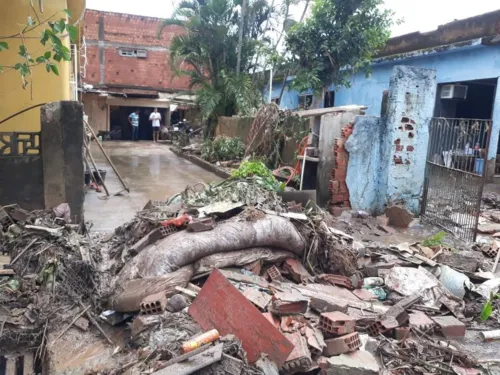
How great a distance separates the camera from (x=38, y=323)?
382cm

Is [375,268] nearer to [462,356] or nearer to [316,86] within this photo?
[462,356]

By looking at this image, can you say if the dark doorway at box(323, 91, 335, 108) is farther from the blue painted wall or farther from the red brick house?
the red brick house

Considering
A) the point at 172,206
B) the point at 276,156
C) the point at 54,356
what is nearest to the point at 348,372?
the point at 54,356

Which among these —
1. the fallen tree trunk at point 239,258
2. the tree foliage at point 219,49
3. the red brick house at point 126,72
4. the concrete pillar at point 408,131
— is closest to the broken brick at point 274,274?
the fallen tree trunk at point 239,258

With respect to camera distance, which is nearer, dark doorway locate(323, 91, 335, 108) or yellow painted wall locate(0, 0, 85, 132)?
yellow painted wall locate(0, 0, 85, 132)

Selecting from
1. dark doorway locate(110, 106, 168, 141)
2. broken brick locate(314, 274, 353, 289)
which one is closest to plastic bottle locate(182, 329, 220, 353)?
broken brick locate(314, 274, 353, 289)

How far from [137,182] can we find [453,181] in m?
6.79

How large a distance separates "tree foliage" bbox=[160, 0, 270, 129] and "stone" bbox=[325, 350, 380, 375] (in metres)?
12.9

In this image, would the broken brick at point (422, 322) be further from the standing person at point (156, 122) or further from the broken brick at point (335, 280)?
the standing person at point (156, 122)

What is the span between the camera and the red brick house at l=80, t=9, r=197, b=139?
78.1 feet

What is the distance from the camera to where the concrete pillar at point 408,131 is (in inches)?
300

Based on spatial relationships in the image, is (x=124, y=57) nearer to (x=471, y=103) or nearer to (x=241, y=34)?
(x=241, y=34)

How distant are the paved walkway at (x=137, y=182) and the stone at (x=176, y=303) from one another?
122 inches

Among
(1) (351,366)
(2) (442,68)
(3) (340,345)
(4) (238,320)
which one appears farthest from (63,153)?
(2) (442,68)
